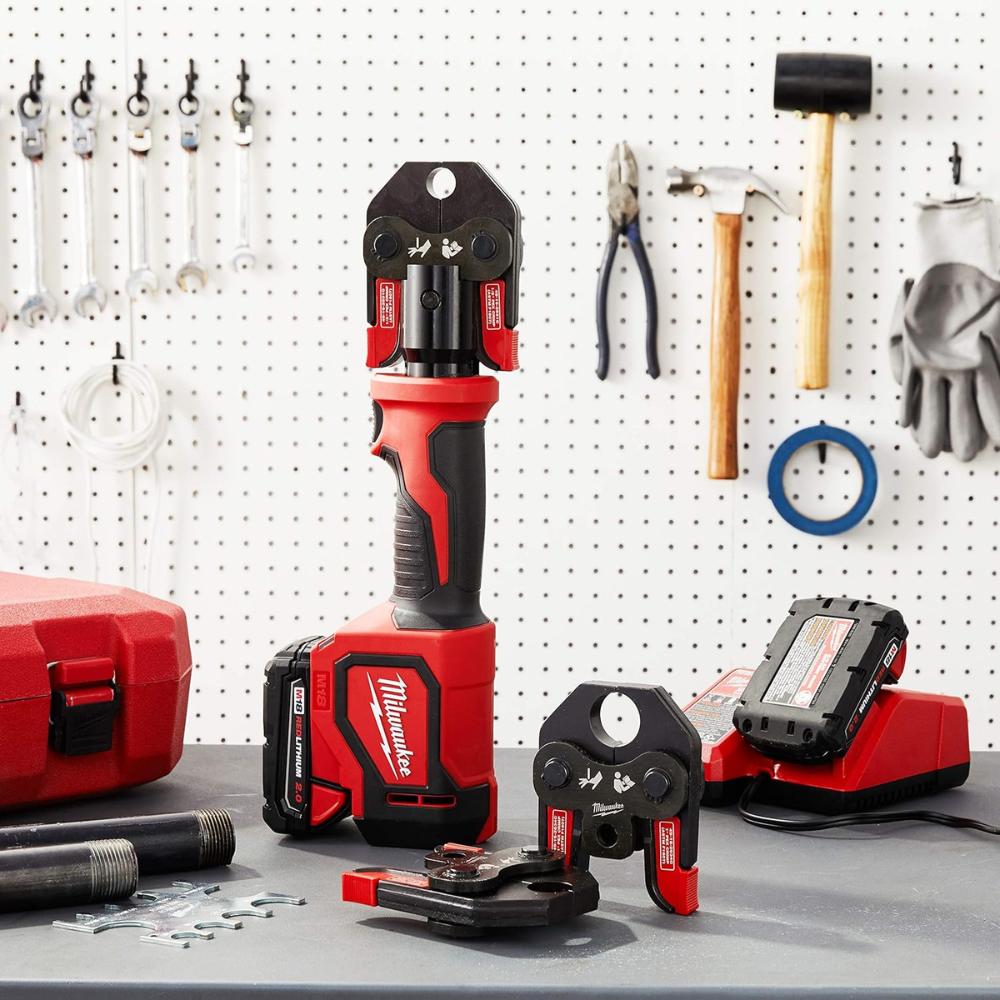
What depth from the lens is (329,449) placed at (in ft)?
6.95

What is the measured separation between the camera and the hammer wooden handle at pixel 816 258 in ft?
6.55

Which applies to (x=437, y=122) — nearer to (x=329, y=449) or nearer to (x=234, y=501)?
(x=329, y=449)

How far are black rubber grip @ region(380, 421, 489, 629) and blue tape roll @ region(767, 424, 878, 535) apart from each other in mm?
1126

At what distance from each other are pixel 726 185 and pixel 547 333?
36 cm

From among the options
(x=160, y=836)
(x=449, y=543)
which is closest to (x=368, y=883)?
(x=160, y=836)

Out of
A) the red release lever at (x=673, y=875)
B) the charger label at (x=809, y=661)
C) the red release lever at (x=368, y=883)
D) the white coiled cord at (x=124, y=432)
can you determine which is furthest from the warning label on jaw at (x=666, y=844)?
the white coiled cord at (x=124, y=432)

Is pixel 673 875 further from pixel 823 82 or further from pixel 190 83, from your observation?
pixel 190 83

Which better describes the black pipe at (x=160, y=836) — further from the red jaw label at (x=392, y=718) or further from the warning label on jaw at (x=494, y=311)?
the warning label on jaw at (x=494, y=311)

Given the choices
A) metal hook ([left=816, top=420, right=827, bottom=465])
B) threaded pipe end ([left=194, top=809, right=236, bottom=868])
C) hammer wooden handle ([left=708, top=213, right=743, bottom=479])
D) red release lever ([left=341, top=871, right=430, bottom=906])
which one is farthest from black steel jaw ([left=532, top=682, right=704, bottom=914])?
metal hook ([left=816, top=420, right=827, bottom=465])

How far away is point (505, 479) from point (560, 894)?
1.34 metres

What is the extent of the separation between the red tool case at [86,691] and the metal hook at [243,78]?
1.16 m

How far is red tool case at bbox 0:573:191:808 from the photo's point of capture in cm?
104

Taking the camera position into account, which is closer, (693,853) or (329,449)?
(693,853)

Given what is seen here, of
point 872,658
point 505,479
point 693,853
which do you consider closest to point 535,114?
point 505,479
